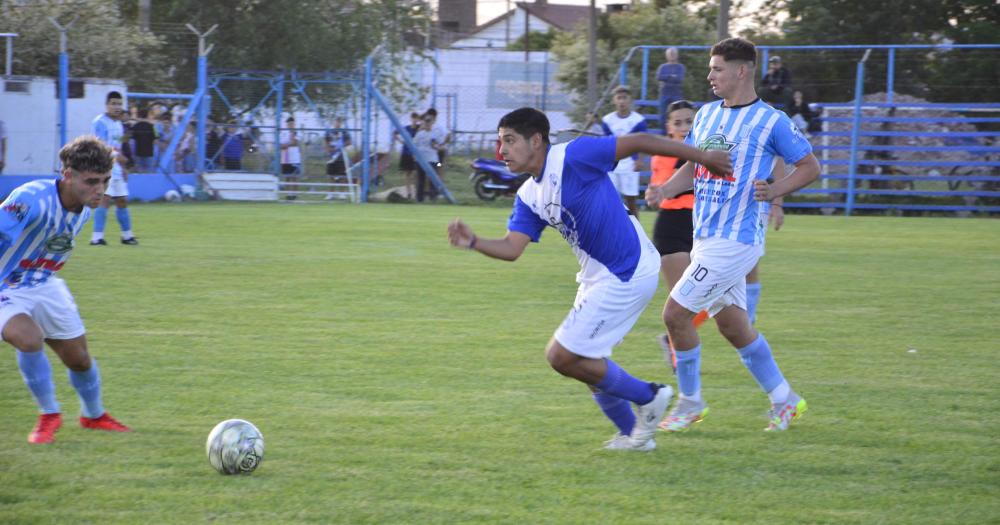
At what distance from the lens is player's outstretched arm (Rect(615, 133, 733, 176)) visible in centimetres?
495

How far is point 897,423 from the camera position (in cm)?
607

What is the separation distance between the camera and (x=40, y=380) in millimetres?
5605

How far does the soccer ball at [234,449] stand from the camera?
4934 mm

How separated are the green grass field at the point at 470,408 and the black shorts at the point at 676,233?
774mm

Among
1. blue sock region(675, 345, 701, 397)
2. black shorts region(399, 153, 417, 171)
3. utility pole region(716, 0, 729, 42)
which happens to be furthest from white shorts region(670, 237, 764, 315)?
utility pole region(716, 0, 729, 42)

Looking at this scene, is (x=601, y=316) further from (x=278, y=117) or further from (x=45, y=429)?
(x=278, y=117)

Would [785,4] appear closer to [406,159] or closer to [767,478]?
[406,159]

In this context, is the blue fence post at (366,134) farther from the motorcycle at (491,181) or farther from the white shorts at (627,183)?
the white shorts at (627,183)

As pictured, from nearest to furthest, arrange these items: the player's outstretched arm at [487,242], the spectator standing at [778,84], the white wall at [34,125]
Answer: the player's outstretched arm at [487,242] < the spectator standing at [778,84] < the white wall at [34,125]

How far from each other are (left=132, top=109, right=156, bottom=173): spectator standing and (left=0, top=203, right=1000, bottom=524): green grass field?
11.5 metres

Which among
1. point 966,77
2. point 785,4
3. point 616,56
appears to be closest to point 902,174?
point 966,77

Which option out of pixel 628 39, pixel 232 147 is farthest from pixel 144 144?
pixel 628 39

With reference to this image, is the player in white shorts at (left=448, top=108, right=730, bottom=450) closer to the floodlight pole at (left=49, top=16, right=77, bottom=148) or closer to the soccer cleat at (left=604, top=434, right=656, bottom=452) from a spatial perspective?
the soccer cleat at (left=604, top=434, right=656, bottom=452)

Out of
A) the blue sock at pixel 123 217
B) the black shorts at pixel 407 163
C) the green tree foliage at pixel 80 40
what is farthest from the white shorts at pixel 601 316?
the green tree foliage at pixel 80 40
